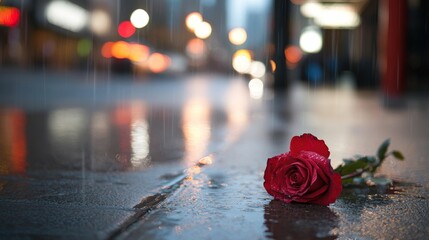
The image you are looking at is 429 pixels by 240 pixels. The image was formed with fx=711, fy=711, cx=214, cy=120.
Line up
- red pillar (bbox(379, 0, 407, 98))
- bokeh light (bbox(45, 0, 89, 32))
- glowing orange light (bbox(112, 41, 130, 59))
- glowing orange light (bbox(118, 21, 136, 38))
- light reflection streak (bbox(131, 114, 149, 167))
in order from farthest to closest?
glowing orange light (bbox(118, 21, 136, 38)) → bokeh light (bbox(45, 0, 89, 32)) → glowing orange light (bbox(112, 41, 130, 59)) → red pillar (bbox(379, 0, 407, 98)) → light reflection streak (bbox(131, 114, 149, 167))

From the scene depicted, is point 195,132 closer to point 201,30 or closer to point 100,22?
point 201,30

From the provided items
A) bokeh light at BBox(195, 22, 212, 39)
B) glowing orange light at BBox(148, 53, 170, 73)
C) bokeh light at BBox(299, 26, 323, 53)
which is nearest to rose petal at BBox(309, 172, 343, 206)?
bokeh light at BBox(195, 22, 212, 39)

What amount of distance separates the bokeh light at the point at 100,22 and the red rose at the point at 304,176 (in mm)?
52557

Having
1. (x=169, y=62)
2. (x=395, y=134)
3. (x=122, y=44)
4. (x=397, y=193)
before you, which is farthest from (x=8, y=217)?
(x=169, y=62)

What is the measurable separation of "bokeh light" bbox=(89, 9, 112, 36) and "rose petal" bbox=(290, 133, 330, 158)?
5253 centimetres

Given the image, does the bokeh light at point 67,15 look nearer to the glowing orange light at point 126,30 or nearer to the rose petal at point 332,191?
the glowing orange light at point 126,30

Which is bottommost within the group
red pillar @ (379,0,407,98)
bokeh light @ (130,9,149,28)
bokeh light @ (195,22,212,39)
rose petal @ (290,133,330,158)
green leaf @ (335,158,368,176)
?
green leaf @ (335,158,368,176)

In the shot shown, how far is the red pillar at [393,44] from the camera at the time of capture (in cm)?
1744

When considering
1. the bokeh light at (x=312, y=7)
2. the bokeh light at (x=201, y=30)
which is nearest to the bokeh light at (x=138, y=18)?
the bokeh light at (x=201, y=30)

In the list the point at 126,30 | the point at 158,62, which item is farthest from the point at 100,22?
the point at 158,62

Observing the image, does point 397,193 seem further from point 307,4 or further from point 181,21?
point 181,21

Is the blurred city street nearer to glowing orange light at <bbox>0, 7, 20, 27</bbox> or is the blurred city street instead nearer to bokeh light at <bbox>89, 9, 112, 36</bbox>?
glowing orange light at <bbox>0, 7, 20, 27</bbox>

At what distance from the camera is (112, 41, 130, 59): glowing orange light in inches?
1604

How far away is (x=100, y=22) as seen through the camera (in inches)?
2329
